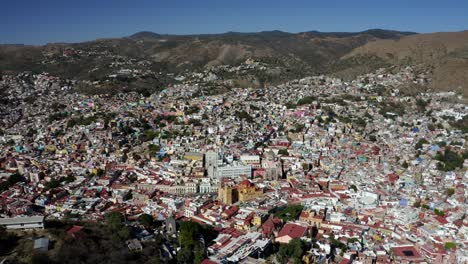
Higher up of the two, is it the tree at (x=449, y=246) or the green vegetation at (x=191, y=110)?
the green vegetation at (x=191, y=110)

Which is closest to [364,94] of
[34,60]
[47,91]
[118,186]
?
[118,186]

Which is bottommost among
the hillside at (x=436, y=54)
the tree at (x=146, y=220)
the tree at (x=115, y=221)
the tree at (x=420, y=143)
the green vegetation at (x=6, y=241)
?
the tree at (x=146, y=220)

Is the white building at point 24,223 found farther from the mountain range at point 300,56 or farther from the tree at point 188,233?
the mountain range at point 300,56

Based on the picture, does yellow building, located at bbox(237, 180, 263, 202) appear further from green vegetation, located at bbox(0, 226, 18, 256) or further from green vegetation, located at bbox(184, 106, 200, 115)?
green vegetation, located at bbox(184, 106, 200, 115)

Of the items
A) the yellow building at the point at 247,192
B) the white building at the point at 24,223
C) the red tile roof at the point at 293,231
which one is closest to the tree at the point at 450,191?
the red tile roof at the point at 293,231

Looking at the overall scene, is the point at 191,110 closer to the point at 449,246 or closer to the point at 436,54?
the point at 449,246

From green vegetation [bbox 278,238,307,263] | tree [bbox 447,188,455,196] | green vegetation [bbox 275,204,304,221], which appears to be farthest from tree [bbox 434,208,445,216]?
green vegetation [bbox 278,238,307,263]
